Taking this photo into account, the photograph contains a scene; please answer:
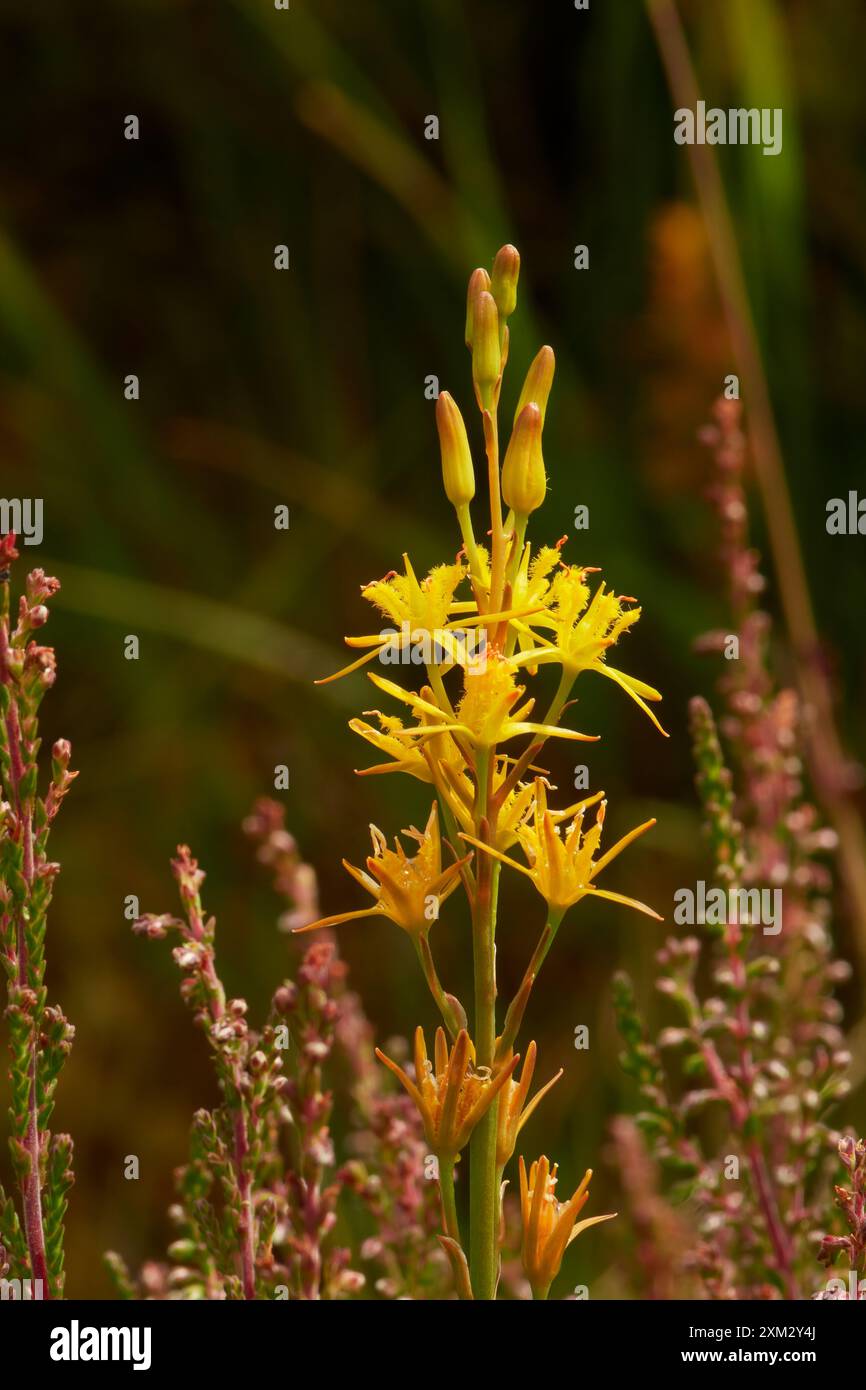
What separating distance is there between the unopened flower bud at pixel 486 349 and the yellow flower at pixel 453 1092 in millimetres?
309

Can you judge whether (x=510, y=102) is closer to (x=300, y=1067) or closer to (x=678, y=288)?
(x=678, y=288)

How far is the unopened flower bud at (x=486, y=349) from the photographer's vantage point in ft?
2.30

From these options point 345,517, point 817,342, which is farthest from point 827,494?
point 345,517

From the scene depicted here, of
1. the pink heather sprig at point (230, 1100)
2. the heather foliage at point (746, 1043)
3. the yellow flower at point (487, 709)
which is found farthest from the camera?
the heather foliage at point (746, 1043)

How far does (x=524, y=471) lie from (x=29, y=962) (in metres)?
0.34

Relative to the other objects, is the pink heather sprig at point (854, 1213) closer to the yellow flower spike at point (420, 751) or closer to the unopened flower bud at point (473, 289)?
the yellow flower spike at point (420, 751)

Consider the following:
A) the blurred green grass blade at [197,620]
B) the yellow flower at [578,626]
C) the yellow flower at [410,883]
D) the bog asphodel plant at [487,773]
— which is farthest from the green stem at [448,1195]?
the blurred green grass blade at [197,620]

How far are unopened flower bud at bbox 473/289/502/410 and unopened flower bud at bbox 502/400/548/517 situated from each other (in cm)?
3

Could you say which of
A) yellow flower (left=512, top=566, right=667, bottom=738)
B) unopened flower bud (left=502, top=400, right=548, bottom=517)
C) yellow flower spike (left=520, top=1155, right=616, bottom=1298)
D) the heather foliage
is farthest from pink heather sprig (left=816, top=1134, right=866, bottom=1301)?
unopened flower bud (left=502, top=400, right=548, bottom=517)

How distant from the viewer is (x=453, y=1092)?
653mm

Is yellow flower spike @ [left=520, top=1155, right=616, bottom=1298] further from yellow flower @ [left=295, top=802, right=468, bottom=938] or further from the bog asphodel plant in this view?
yellow flower @ [left=295, top=802, right=468, bottom=938]

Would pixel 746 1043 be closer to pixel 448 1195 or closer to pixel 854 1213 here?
pixel 854 1213

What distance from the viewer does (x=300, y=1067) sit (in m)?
0.78

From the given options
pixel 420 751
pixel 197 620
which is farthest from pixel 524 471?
pixel 197 620
